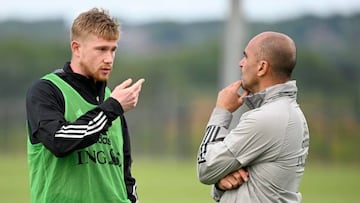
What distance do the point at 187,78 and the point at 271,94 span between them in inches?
983

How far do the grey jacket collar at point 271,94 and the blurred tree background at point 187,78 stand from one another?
22019mm

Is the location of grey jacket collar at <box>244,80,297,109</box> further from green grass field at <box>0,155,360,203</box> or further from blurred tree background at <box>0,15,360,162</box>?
blurred tree background at <box>0,15,360,162</box>

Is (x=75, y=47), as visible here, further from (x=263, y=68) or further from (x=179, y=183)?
(x=179, y=183)

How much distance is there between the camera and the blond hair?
6.27 metres

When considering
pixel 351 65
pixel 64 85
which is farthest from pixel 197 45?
pixel 64 85

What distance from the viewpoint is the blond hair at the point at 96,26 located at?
6.27 meters


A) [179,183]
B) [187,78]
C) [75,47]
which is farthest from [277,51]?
[187,78]

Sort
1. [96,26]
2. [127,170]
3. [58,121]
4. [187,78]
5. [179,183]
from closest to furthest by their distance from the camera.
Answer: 1. [58,121]
2. [96,26]
3. [127,170]
4. [179,183]
5. [187,78]

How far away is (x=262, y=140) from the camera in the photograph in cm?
574

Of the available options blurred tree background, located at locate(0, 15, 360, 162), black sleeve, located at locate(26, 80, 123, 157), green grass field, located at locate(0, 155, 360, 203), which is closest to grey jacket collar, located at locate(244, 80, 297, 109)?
black sleeve, located at locate(26, 80, 123, 157)

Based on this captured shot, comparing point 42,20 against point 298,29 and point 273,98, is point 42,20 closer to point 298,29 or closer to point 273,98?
point 298,29

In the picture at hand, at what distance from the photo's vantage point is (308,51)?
2920 cm

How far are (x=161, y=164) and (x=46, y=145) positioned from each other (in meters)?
21.3

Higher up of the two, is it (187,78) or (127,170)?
(187,78)
